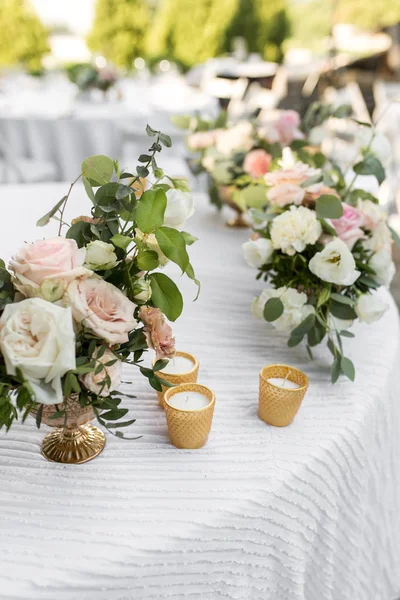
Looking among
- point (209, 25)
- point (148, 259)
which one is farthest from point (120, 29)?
point (148, 259)

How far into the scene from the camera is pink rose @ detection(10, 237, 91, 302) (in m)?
0.56

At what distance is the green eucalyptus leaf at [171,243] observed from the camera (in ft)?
2.00

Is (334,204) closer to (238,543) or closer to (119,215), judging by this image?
(119,215)

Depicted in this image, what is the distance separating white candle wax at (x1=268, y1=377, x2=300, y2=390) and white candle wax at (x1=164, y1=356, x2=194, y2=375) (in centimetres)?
13

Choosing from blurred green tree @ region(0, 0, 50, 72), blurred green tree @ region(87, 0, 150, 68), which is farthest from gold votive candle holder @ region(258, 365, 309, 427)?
blurred green tree @ region(87, 0, 150, 68)

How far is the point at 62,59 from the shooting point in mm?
5562

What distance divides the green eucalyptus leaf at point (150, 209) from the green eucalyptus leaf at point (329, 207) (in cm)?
41

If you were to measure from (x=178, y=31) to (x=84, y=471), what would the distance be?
6.80m

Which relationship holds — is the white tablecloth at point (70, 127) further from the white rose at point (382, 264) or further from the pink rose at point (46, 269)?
the pink rose at point (46, 269)

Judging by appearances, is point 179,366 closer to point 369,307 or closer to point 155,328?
point 155,328

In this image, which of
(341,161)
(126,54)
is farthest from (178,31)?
(341,161)

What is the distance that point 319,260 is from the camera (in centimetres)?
87

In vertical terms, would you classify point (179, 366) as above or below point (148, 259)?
below

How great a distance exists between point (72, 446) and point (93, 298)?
250 mm
